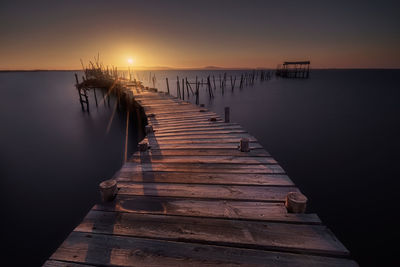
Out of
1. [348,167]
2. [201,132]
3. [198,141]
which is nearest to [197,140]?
[198,141]

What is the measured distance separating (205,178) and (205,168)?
0.44m

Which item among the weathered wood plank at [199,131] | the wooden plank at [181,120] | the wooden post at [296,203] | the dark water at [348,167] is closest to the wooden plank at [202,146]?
the weathered wood plank at [199,131]

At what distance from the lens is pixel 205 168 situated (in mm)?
4359

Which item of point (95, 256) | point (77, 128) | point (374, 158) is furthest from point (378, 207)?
point (77, 128)

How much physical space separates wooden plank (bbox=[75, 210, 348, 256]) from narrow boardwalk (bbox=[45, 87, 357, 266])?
0.5 inches

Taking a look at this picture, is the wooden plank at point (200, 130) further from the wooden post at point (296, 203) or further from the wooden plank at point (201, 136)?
the wooden post at point (296, 203)

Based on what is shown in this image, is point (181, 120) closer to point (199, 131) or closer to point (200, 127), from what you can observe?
point (200, 127)

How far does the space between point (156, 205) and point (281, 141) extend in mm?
11757

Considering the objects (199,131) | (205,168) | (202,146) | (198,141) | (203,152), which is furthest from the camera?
(199,131)

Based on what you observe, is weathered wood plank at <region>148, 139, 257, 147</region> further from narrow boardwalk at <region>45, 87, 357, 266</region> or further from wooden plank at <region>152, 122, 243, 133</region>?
A: narrow boardwalk at <region>45, 87, 357, 266</region>

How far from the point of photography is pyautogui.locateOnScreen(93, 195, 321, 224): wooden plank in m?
2.83

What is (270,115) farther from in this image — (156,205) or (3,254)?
(3,254)

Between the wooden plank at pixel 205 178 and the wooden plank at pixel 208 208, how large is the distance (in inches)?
22.6

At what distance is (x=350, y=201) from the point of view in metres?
7.13
